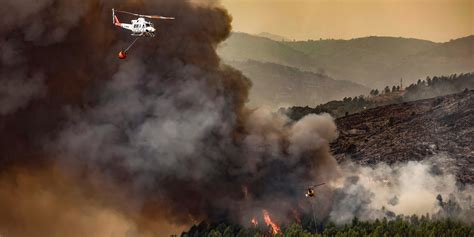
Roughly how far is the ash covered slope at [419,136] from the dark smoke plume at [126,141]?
3134cm

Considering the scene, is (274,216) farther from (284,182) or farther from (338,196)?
(338,196)

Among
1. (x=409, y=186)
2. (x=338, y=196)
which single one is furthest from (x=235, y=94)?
(x=409, y=186)

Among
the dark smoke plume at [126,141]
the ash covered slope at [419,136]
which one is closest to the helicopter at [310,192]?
the dark smoke plume at [126,141]

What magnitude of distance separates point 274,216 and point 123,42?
23.1m

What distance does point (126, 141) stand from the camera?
71.9 meters

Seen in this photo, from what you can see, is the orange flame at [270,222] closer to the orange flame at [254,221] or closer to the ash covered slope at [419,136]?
the orange flame at [254,221]

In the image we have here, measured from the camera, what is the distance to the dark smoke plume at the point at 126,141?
69.8 metres

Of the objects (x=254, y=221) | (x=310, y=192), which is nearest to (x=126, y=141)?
(x=254, y=221)

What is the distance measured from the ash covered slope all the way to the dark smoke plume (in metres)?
31.3

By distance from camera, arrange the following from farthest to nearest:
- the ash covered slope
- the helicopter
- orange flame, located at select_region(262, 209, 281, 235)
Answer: the ash covered slope
the helicopter
orange flame, located at select_region(262, 209, 281, 235)

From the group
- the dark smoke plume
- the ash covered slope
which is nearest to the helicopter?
the dark smoke plume

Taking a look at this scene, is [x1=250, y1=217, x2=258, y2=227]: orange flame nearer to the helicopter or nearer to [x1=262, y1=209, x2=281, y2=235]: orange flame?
[x1=262, y1=209, x2=281, y2=235]: orange flame

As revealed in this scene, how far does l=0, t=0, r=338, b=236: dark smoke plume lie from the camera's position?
229 feet

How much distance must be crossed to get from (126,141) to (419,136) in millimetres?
54700
